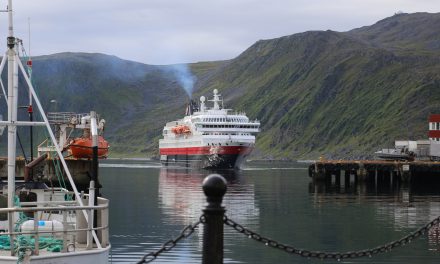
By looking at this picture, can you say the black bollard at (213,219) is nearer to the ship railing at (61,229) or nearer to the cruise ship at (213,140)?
the ship railing at (61,229)

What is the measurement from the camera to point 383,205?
6438cm

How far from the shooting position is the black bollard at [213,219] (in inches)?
439

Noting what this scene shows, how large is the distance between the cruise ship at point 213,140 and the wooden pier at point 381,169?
3979 cm

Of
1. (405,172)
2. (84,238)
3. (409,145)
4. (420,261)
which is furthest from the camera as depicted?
(409,145)

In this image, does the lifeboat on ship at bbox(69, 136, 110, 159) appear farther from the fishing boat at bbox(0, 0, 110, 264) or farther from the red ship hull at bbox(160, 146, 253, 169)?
the red ship hull at bbox(160, 146, 253, 169)

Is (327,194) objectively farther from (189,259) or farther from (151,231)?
(189,259)

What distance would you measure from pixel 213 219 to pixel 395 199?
205 ft

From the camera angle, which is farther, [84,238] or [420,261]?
[420,261]

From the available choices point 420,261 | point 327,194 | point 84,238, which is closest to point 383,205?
point 327,194

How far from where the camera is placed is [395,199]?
7138 centimetres

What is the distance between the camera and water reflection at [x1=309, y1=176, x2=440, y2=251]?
5094cm

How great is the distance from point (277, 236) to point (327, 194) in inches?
1371

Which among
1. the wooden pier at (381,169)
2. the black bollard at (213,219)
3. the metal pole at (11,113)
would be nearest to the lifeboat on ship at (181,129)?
the wooden pier at (381,169)

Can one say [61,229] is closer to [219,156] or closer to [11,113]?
[11,113]
